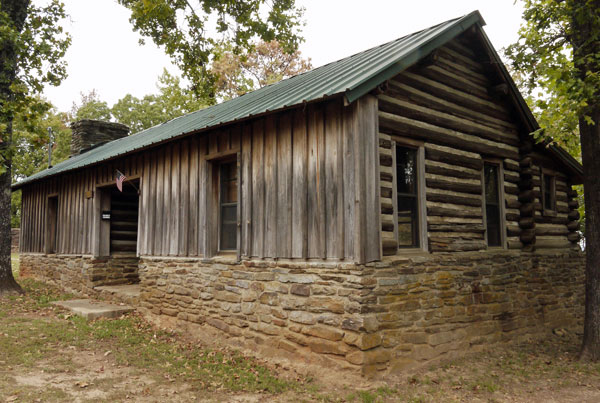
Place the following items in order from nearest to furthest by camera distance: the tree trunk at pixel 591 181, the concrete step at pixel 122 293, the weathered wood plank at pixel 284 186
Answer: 1. the weathered wood plank at pixel 284 186
2. the tree trunk at pixel 591 181
3. the concrete step at pixel 122 293

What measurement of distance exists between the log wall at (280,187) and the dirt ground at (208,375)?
1.69 metres

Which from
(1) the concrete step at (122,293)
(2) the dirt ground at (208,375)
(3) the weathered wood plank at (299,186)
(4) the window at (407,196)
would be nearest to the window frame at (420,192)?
(4) the window at (407,196)

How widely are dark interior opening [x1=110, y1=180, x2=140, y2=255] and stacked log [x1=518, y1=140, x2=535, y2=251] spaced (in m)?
10.1

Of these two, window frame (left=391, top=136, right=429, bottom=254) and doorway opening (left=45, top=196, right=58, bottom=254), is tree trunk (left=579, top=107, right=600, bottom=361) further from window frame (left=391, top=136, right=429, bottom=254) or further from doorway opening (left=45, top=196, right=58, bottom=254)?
doorway opening (left=45, top=196, right=58, bottom=254)

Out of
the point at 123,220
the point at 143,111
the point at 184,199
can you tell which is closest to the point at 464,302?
the point at 184,199

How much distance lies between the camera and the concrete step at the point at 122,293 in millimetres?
10633

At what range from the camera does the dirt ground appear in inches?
222

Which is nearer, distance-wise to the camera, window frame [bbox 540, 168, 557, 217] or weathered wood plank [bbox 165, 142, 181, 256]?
weathered wood plank [bbox 165, 142, 181, 256]

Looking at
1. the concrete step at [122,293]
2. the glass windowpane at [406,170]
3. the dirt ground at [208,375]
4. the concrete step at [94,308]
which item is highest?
the glass windowpane at [406,170]

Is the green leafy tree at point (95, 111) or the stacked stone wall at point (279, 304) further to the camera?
the green leafy tree at point (95, 111)

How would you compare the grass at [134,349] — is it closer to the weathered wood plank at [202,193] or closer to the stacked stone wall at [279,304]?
the stacked stone wall at [279,304]

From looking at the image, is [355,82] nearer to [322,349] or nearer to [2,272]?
[322,349]

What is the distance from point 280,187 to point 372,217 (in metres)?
1.65

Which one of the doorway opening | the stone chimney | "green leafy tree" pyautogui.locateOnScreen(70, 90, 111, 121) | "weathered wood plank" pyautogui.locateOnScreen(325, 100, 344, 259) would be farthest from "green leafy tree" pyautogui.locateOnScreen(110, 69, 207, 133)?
"weathered wood plank" pyautogui.locateOnScreen(325, 100, 344, 259)
